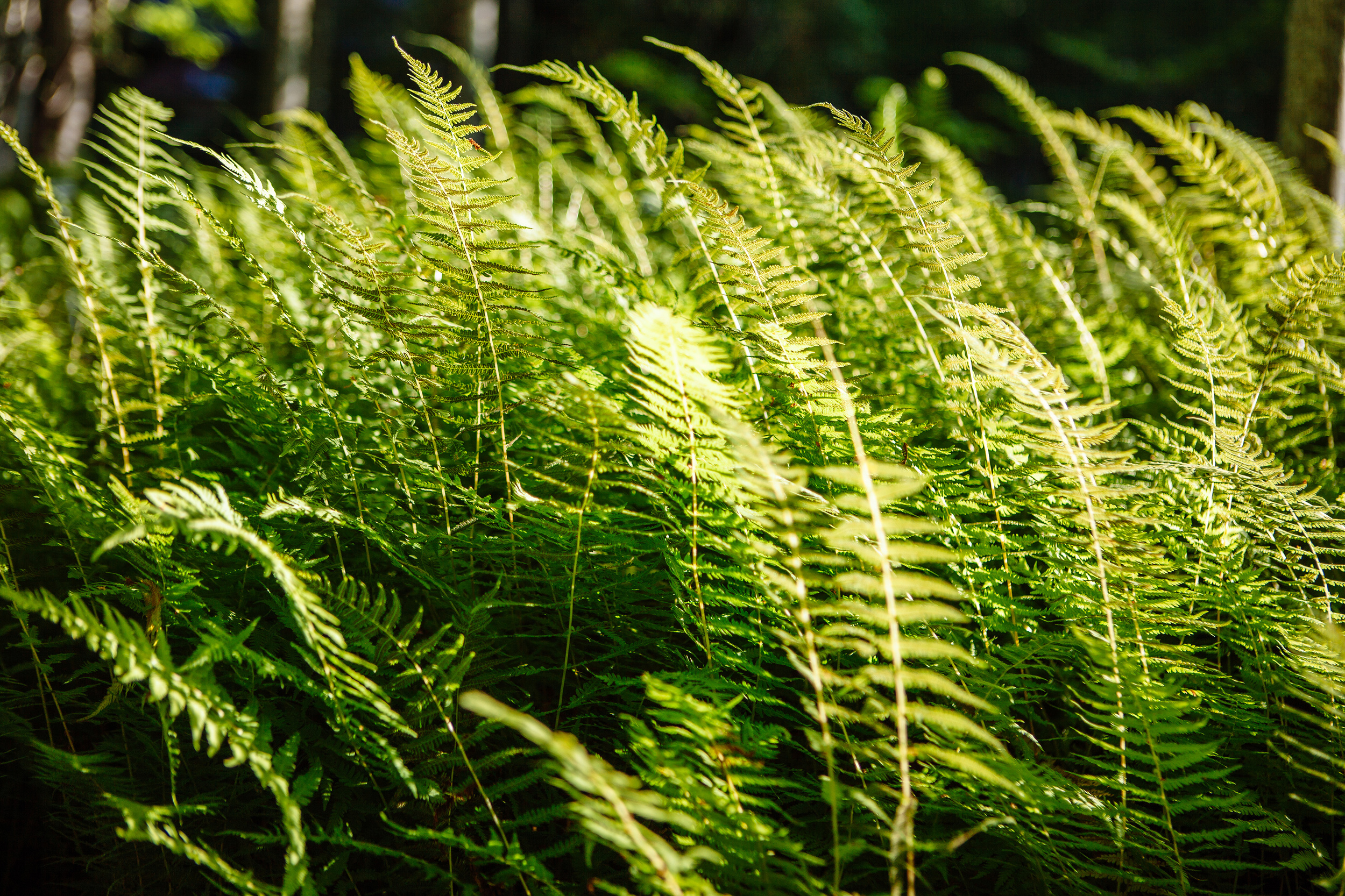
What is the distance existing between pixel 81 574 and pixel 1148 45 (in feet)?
44.6

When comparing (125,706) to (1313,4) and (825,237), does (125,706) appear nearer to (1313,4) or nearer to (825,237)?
(825,237)

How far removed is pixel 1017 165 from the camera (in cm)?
1201

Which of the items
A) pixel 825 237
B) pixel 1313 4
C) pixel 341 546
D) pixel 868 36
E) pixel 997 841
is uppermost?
pixel 868 36

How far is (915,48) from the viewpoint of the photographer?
1147 centimetres

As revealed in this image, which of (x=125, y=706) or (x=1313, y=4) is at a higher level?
(x=1313, y=4)

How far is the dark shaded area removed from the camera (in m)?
8.50

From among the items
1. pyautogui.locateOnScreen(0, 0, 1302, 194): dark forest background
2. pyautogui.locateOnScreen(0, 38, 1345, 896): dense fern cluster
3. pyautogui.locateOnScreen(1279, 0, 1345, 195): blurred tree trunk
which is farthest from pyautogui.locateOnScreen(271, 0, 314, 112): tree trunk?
Answer: pyautogui.locateOnScreen(1279, 0, 1345, 195): blurred tree trunk

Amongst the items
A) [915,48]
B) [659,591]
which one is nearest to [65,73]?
[659,591]

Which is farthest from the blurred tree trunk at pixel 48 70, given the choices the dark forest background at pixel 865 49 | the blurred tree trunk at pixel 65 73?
the dark forest background at pixel 865 49

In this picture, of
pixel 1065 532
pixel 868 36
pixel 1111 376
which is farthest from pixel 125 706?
pixel 868 36

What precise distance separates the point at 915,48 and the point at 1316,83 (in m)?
11.2

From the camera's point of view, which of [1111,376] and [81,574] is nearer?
[81,574]

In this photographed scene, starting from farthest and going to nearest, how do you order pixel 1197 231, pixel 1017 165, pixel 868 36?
pixel 1017 165 < pixel 868 36 < pixel 1197 231

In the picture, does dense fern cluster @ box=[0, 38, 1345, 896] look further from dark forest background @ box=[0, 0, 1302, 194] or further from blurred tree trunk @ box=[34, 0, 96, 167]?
dark forest background @ box=[0, 0, 1302, 194]
